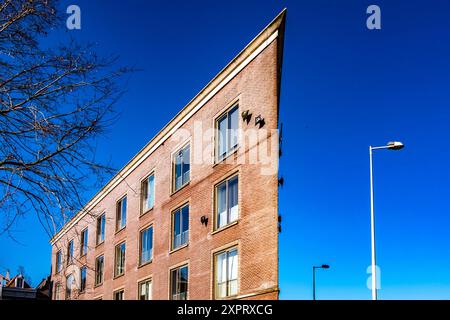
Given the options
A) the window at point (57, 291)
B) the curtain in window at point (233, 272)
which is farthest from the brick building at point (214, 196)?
the window at point (57, 291)

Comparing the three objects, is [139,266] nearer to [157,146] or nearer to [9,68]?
[157,146]

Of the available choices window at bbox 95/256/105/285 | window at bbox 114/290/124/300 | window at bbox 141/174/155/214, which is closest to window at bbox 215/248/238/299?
window at bbox 141/174/155/214

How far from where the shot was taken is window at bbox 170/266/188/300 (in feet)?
84.8

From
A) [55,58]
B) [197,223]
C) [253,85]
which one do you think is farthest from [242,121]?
[55,58]

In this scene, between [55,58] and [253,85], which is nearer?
[55,58]

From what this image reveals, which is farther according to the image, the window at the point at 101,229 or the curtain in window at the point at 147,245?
the window at the point at 101,229

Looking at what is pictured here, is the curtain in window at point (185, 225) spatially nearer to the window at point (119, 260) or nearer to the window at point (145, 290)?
the window at point (145, 290)

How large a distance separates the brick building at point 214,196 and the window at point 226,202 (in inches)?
1.7

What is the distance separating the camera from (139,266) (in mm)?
31938

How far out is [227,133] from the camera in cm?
2370

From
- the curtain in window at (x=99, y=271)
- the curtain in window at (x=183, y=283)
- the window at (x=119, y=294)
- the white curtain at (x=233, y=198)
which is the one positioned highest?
the white curtain at (x=233, y=198)

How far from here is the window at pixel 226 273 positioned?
21625 mm
